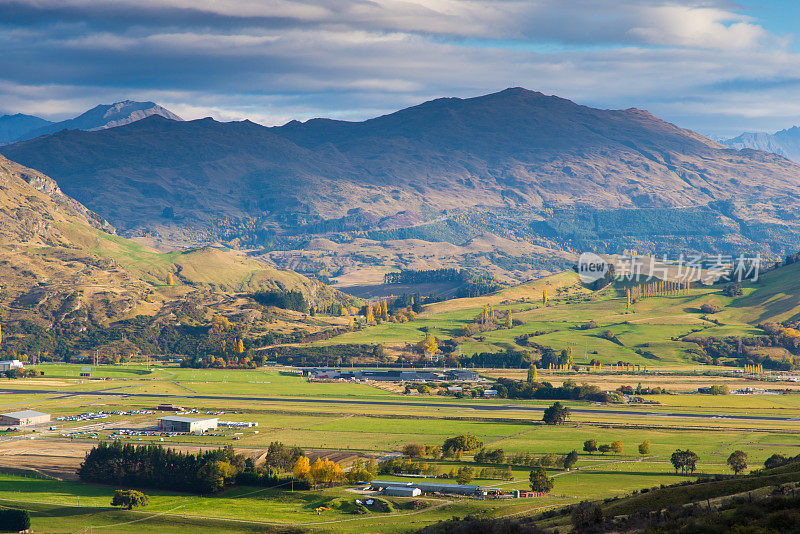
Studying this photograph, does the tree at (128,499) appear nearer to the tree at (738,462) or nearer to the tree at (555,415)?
the tree at (738,462)

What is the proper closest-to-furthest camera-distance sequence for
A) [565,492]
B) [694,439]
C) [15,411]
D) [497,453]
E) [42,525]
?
[42,525]
[565,492]
[497,453]
[694,439]
[15,411]

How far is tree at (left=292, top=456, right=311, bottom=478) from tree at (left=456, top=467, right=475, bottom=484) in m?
19.5

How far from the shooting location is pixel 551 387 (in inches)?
7840

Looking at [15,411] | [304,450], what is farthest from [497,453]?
[15,411]

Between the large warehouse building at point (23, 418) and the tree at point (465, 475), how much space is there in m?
88.3

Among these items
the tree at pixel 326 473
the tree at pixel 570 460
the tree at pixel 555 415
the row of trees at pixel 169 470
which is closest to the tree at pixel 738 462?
the tree at pixel 570 460

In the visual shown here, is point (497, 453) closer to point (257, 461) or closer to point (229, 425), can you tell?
point (257, 461)

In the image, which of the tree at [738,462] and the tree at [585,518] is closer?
the tree at [585,518]

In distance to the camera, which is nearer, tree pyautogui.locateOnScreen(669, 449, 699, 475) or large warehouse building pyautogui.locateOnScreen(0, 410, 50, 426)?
tree pyautogui.locateOnScreen(669, 449, 699, 475)

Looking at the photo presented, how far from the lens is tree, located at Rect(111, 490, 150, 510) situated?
335ft

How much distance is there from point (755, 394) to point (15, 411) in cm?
16012

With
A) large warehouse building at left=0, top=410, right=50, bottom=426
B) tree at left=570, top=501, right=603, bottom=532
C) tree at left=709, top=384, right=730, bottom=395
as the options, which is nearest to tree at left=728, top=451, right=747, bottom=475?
tree at left=570, top=501, right=603, bottom=532

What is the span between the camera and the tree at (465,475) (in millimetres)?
111062

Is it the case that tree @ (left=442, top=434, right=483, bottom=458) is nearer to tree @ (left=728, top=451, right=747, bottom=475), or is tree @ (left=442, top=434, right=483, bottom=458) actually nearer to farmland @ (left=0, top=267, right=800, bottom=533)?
farmland @ (left=0, top=267, right=800, bottom=533)
